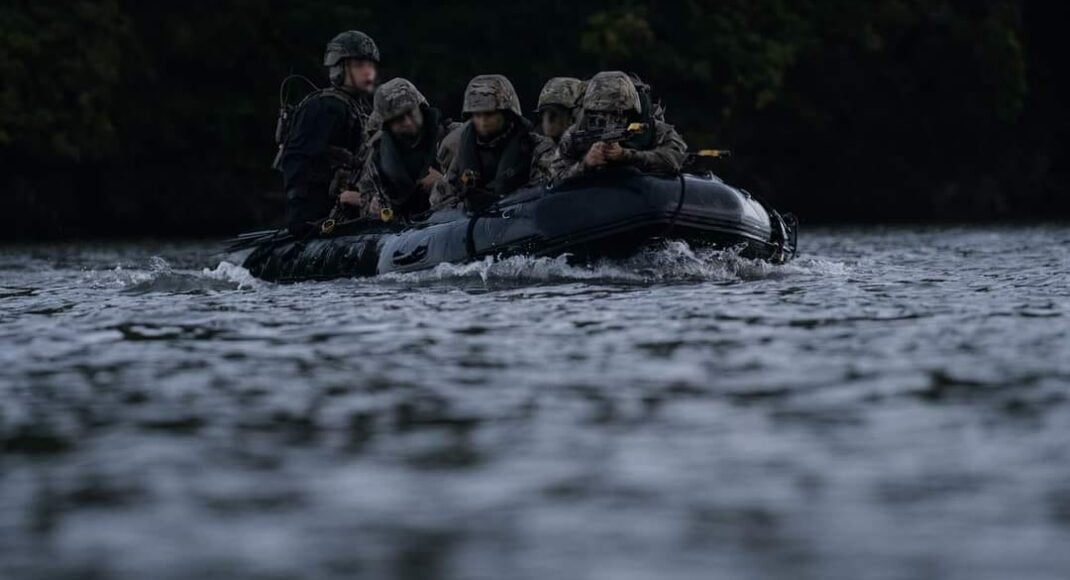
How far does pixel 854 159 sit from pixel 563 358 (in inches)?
1374

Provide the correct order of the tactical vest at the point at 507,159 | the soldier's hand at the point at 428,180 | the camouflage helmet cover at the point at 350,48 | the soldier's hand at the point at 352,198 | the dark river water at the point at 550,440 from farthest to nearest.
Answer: the soldier's hand at the point at 352,198 < the camouflage helmet cover at the point at 350,48 < the soldier's hand at the point at 428,180 < the tactical vest at the point at 507,159 < the dark river water at the point at 550,440

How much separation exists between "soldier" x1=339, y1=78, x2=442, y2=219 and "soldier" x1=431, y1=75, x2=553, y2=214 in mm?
648

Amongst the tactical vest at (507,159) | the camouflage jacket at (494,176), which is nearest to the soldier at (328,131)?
the camouflage jacket at (494,176)

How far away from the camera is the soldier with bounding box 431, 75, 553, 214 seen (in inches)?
593

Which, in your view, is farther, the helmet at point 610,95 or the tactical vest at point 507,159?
the tactical vest at point 507,159

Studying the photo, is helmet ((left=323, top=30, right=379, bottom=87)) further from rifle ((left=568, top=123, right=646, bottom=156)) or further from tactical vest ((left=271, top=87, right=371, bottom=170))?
rifle ((left=568, top=123, right=646, bottom=156))

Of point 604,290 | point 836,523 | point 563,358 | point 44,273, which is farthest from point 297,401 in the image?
point 44,273

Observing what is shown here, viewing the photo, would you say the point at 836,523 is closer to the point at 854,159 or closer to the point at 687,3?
the point at 687,3

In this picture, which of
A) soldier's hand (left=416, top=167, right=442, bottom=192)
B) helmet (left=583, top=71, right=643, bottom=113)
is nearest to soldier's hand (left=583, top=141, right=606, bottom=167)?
helmet (left=583, top=71, right=643, bottom=113)

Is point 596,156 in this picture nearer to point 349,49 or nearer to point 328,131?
point 349,49

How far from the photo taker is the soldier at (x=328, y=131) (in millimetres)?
16859

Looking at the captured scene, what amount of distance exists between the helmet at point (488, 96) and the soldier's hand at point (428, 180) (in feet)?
4.17

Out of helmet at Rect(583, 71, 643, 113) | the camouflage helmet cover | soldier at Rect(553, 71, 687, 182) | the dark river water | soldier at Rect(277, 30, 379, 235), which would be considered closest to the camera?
the dark river water

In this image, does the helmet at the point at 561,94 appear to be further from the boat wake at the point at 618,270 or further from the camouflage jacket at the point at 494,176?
the boat wake at the point at 618,270
